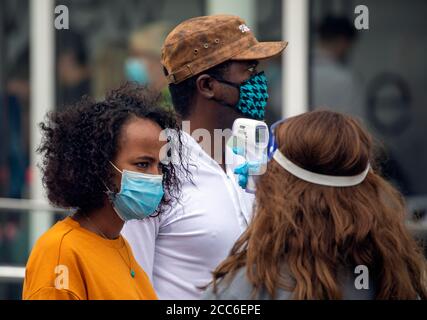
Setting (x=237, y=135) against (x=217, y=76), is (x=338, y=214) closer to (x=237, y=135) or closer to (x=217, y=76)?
(x=237, y=135)

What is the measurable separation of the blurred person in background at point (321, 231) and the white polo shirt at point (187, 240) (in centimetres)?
73

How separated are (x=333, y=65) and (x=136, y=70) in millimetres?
1273

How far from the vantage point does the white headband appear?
2.40 metres

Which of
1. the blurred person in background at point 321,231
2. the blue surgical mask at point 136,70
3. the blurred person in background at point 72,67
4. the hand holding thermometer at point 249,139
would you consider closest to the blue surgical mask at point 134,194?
the hand holding thermometer at point 249,139

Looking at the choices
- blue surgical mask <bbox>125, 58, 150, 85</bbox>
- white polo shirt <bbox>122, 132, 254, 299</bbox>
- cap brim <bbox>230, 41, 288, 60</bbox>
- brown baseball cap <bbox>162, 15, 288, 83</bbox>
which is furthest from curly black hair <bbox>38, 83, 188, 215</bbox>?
blue surgical mask <bbox>125, 58, 150, 85</bbox>

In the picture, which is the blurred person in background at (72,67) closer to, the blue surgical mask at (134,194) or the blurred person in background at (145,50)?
the blurred person in background at (145,50)

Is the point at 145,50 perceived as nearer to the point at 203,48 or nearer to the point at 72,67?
the point at 72,67

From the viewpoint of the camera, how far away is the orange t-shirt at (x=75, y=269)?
262 centimetres

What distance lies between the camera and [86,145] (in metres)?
2.92

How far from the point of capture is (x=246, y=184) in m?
3.10

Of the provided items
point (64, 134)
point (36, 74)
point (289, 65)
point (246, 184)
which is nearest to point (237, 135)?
point (246, 184)

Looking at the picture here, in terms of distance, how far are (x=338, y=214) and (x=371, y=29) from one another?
4.38 m

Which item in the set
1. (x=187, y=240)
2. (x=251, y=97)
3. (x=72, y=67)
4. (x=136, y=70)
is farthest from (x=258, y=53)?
(x=72, y=67)

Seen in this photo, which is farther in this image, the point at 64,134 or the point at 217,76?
the point at 217,76
